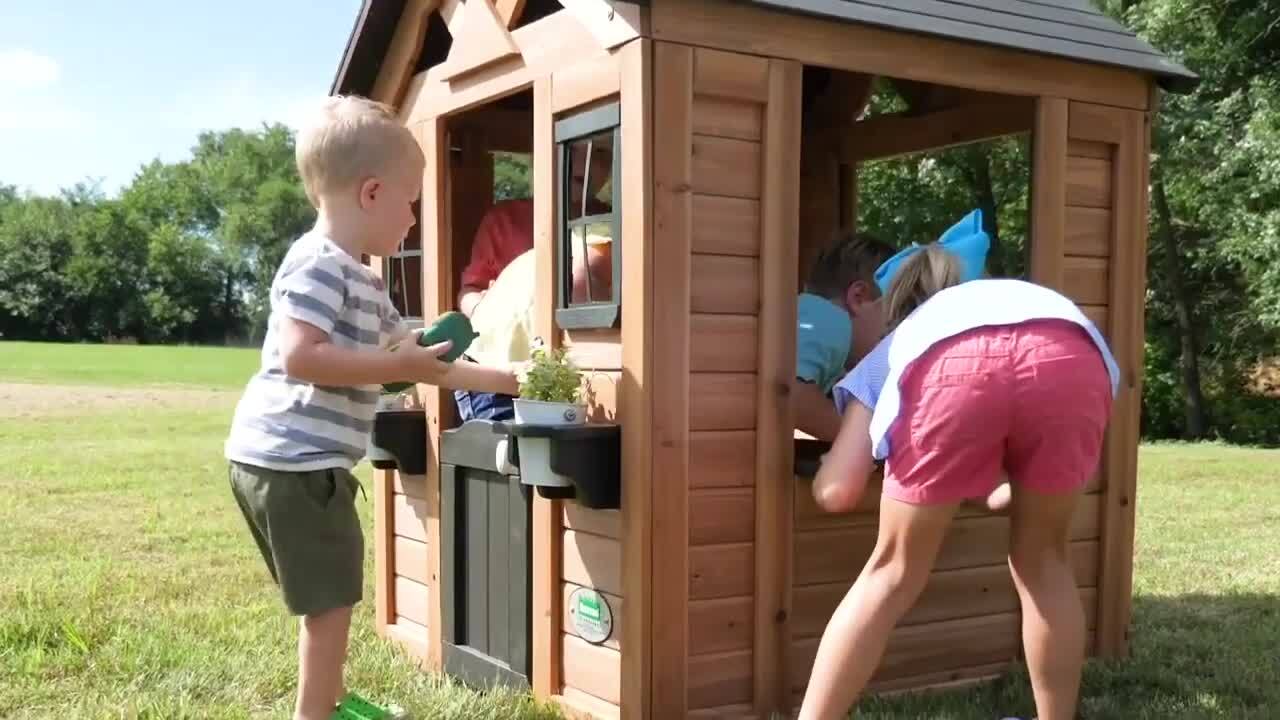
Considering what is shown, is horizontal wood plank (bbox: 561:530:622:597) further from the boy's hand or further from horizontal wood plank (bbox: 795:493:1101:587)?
the boy's hand

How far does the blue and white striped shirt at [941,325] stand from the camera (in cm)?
277

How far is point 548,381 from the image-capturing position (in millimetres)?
3064

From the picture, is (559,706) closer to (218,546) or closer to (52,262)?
(218,546)

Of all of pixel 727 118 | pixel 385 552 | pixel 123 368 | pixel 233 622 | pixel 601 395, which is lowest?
pixel 123 368

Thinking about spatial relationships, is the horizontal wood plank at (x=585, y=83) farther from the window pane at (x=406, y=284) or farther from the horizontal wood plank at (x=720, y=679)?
the horizontal wood plank at (x=720, y=679)

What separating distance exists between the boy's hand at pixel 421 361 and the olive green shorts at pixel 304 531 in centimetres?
32

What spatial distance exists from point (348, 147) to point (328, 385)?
21.3 inches

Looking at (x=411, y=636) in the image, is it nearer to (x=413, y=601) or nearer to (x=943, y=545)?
(x=413, y=601)

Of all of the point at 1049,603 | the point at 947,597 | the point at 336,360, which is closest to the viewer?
the point at 336,360

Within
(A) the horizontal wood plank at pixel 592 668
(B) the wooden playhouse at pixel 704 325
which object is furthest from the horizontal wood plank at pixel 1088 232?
(A) the horizontal wood plank at pixel 592 668

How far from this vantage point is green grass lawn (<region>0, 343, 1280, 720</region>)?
3400 mm

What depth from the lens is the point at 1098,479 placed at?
395 cm

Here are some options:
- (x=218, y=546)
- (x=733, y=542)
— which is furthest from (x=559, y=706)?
(x=218, y=546)

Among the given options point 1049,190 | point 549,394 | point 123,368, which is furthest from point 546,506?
point 123,368
